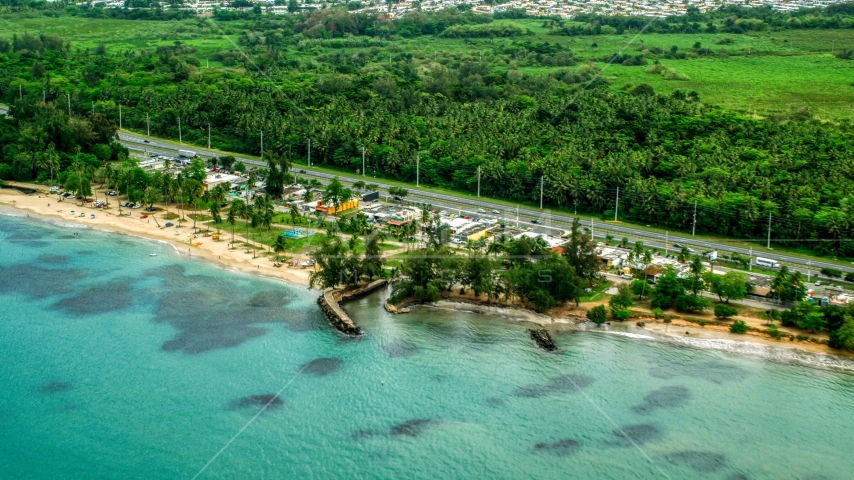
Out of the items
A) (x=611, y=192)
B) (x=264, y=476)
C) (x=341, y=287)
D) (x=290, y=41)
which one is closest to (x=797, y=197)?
(x=611, y=192)

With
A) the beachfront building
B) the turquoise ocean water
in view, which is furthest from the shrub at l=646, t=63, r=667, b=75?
the turquoise ocean water

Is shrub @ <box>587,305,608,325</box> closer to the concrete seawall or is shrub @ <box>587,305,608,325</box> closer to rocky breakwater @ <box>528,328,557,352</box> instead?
rocky breakwater @ <box>528,328,557,352</box>

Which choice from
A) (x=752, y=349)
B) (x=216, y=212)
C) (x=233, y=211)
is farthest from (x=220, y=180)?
(x=752, y=349)

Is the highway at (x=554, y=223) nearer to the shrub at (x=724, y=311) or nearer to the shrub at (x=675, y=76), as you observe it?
the shrub at (x=724, y=311)

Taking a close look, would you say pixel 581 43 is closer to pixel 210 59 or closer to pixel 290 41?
pixel 290 41

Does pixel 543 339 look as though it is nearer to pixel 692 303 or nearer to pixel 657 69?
pixel 692 303
